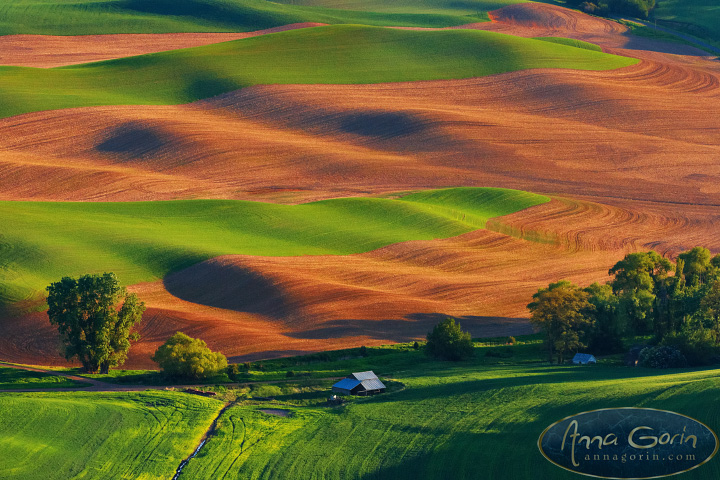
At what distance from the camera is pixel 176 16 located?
156 meters

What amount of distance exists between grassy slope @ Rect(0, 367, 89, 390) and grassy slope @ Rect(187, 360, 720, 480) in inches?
506

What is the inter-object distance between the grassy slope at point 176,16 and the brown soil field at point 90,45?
2253mm

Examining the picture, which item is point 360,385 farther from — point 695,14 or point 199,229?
point 695,14

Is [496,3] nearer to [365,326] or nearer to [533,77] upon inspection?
[533,77]

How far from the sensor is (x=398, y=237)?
285 feet

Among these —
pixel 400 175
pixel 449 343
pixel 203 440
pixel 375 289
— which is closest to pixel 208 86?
pixel 400 175

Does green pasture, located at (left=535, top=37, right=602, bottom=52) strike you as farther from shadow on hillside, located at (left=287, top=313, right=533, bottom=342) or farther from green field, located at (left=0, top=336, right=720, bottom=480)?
green field, located at (left=0, top=336, right=720, bottom=480)

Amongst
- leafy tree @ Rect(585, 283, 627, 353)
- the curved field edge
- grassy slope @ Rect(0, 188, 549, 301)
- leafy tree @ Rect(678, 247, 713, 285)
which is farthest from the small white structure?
the curved field edge

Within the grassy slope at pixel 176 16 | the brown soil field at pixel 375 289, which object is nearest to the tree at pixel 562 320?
the brown soil field at pixel 375 289

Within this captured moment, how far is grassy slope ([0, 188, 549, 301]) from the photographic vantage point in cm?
7775

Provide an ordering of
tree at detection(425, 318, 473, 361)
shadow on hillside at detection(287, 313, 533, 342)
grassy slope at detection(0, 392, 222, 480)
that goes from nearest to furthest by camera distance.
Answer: grassy slope at detection(0, 392, 222, 480), tree at detection(425, 318, 473, 361), shadow on hillside at detection(287, 313, 533, 342)

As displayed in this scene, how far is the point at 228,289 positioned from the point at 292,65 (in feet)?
209

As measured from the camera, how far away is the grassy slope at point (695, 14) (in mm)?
162000

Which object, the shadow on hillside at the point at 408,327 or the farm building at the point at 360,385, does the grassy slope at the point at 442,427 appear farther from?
the shadow on hillside at the point at 408,327
